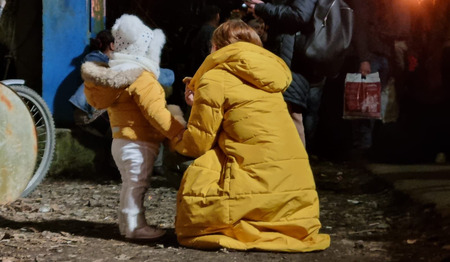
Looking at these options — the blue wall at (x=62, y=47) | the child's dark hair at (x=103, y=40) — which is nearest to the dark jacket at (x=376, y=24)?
the child's dark hair at (x=103, y=40)

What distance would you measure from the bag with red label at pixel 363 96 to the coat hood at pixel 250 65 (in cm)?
460

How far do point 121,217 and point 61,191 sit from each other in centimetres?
264

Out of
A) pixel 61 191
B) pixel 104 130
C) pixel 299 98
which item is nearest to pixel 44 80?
pixel 104 130

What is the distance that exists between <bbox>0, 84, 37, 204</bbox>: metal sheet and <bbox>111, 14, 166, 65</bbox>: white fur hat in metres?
1.68

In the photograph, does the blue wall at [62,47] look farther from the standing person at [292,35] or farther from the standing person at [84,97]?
the standing person at [292,35]

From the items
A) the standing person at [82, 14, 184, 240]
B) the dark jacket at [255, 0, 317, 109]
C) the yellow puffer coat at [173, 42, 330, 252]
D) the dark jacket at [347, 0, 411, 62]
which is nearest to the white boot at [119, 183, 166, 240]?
the standing person at [82, 14, 184, 240]

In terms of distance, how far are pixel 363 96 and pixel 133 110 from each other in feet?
16.5

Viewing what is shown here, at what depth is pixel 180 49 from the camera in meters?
10.5

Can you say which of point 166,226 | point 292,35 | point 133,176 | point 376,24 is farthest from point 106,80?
point 376,24

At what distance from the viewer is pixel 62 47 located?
828 centimetres

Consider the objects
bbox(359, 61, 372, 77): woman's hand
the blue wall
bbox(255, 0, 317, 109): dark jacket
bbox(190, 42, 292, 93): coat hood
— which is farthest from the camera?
bbox(359, 61, 372, 77): woman's hand

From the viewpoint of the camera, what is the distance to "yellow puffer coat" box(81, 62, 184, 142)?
480 centimetres

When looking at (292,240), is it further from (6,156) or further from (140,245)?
(6,156)

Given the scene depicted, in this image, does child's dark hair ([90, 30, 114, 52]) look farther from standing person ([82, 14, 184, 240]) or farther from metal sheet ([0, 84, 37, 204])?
standing person ([82, 14, 184, 240])
